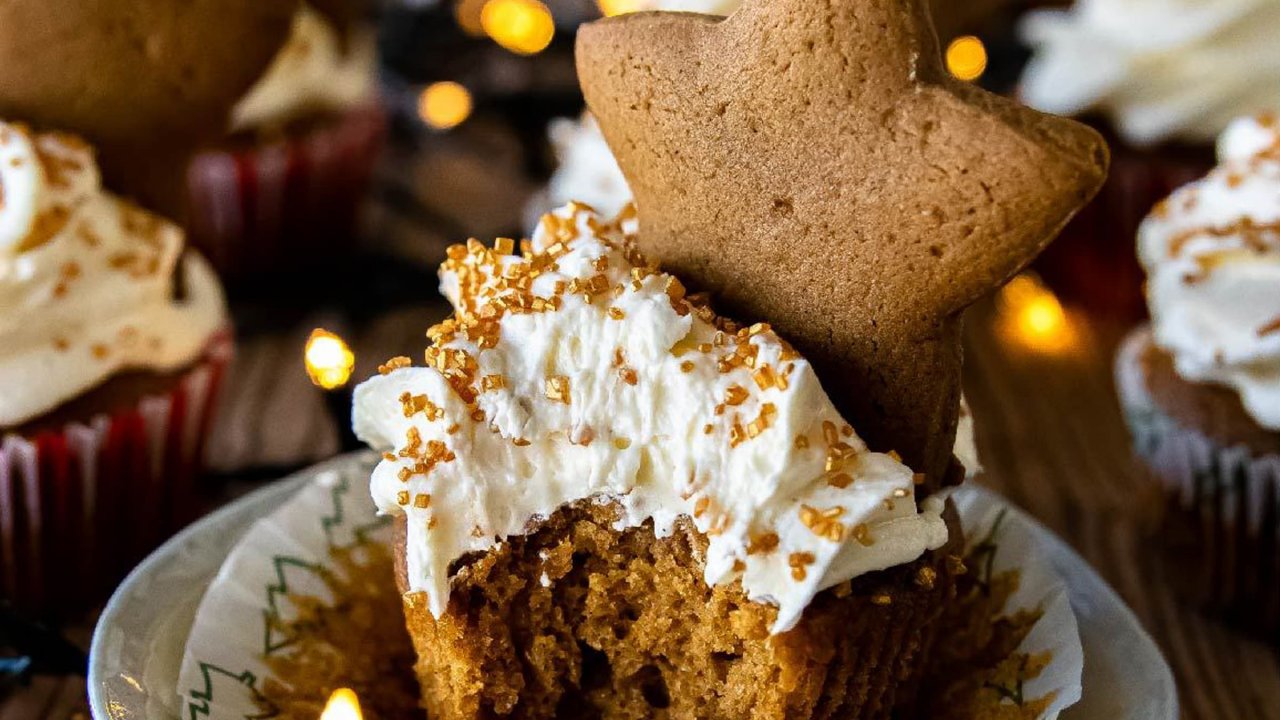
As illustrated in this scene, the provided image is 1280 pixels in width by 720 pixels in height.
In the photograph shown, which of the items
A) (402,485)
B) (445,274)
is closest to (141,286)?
(445,274)

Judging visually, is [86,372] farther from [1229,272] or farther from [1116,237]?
[1116,237]

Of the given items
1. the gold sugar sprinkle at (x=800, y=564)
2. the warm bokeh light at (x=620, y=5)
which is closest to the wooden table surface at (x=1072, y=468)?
the warm bokeh light at (x=620, y=5)

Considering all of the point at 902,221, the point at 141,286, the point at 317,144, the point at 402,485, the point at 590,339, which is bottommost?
the point at 317,144

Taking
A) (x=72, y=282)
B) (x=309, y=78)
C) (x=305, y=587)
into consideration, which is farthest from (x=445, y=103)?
(x=305, y=587)

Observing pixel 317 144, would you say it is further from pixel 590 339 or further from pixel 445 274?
pixel 590 339

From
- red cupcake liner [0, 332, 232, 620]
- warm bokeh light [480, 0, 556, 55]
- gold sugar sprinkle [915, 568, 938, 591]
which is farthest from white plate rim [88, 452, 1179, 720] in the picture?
warm bokeh light [480, 0, 556, 55]

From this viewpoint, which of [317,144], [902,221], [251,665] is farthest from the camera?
[317,144]

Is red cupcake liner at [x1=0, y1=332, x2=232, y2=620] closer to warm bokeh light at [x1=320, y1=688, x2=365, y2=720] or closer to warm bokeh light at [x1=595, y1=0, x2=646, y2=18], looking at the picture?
warm bokeh light at [x1=320, y1=688, x2=365, y2=720]
